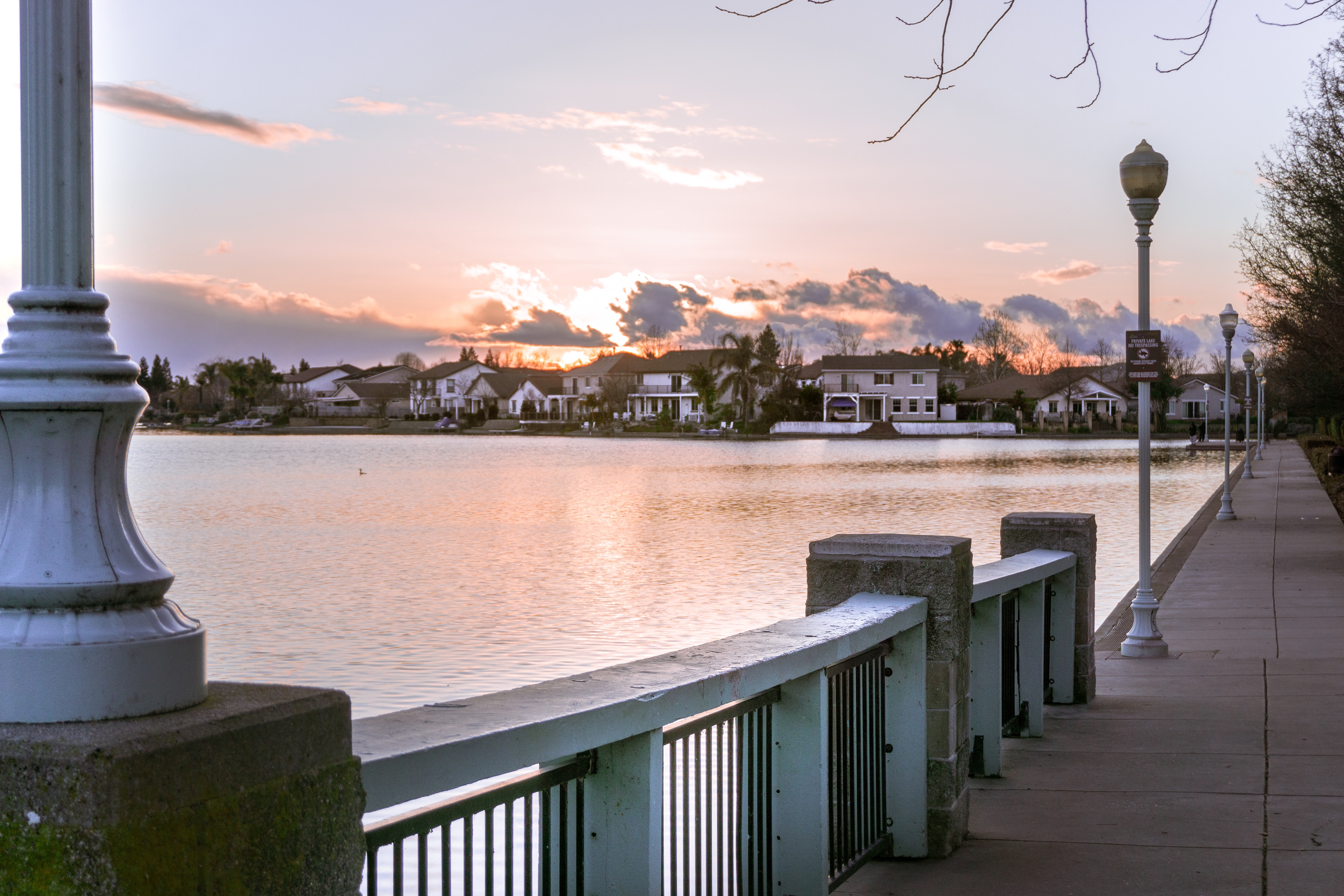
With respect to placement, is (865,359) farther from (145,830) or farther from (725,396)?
(145,830)

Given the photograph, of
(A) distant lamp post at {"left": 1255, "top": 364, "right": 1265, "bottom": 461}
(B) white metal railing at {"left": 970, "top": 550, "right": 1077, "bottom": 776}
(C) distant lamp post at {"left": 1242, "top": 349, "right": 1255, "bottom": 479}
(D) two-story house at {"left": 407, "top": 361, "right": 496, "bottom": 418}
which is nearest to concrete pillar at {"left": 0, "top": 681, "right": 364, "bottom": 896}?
(B) white metal railing at {"left": 970, "top": 550, "right": 1077, "bottom": 776}

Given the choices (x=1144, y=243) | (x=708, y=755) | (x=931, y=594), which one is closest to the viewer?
(x=708, y=755)

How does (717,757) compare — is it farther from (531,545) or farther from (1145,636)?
(531,545)

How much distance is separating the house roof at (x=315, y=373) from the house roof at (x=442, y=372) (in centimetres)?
1938

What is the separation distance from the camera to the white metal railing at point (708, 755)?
2.74m

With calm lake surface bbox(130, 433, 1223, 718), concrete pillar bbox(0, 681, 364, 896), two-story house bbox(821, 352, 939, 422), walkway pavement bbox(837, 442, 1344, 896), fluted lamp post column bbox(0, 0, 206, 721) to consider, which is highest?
two-story house bbox(821, 352, 939, 422)

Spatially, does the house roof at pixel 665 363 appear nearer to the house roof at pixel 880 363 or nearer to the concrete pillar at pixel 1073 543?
the house roof at pixel 880 363

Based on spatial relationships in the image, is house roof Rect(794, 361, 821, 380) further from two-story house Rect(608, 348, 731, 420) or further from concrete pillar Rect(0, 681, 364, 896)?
concrete pillar Rect(0, 681, 364, 896)

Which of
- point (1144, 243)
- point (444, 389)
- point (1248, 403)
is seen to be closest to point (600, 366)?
point (444, 389)

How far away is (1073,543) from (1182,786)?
222cm

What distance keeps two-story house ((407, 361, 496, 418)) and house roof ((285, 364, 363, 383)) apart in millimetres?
20710

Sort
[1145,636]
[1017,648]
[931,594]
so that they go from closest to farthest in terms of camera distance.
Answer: [931,594]
[1017,648]
[1145,636]

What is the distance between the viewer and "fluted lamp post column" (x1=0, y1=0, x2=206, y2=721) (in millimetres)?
1968

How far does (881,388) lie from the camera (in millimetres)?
122375
